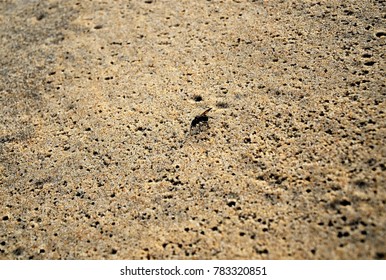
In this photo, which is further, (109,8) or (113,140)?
(109,8)

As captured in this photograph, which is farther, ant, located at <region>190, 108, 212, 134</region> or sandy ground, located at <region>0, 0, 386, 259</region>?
Result: ant, located at <region>190, 108, 212, 134</region>

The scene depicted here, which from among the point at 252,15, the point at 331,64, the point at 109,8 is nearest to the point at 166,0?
the point at 109,8

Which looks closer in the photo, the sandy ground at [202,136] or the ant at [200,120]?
the sandy ground at [202,136]

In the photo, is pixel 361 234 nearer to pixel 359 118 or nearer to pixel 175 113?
pixel 359 118
